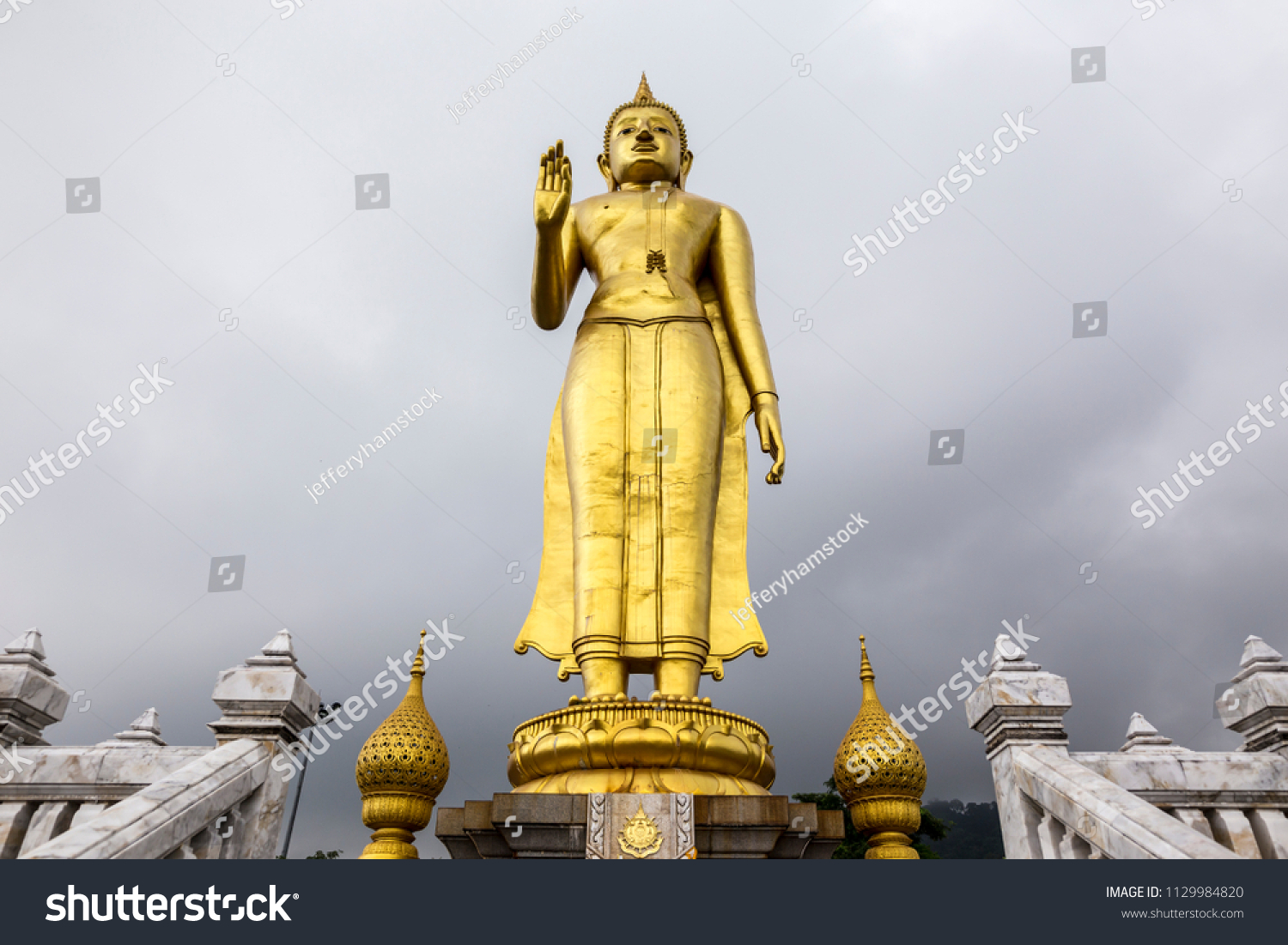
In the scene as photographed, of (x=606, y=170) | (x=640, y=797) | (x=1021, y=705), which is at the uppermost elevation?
(x=606, y=170)

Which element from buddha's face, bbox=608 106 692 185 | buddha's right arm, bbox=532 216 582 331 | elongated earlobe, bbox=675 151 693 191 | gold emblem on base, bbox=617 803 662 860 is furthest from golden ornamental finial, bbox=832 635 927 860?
elongated earlobe, bbox=675 151 693 191

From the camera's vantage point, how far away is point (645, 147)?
6.81 meters

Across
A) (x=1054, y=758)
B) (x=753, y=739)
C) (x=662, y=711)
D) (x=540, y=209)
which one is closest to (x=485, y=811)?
(x=662, y=711)

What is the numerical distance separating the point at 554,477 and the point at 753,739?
2.49 meters

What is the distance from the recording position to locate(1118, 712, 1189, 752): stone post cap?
6676mm

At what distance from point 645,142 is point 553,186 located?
162 cm

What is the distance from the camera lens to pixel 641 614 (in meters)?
5.49

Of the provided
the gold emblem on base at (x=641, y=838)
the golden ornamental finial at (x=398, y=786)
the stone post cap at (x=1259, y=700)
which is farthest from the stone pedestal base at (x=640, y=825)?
the stone post cap at (x=1259, y=700)

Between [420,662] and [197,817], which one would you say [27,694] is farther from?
[420,662]

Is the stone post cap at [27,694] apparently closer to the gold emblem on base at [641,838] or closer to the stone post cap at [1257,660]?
the gold emblem on base at [641,838]

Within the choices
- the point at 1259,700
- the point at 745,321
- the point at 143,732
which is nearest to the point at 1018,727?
the point at 1259,700

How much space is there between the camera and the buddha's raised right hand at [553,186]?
18.0ft
